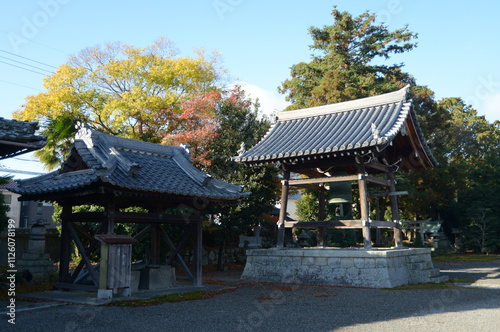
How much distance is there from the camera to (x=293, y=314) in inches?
322

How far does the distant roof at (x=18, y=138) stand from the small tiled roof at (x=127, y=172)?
158 centimetres

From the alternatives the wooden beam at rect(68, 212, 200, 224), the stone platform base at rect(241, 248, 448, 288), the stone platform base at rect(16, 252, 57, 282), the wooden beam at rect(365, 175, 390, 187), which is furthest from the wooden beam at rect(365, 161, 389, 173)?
the stone platform base at rect(16, 252, 57, 282)

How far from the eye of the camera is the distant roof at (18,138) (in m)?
7.64

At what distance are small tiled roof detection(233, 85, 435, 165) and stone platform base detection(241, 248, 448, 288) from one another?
3209 millimetres

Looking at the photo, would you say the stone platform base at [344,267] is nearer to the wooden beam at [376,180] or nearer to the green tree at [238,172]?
the wooden beam at [376,180]

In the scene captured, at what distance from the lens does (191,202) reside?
11742 millimetres

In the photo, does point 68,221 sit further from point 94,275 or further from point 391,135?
point 391,135

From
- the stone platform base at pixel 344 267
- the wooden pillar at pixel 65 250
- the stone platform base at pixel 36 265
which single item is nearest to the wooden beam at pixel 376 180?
the stone platform base at pixel 344 267

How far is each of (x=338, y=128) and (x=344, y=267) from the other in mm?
4726

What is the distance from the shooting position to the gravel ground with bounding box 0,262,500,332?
7035 mm

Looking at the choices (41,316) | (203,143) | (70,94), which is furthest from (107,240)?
(70,94)

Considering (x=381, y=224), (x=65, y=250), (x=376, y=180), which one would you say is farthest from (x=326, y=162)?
(x=65, y=250)

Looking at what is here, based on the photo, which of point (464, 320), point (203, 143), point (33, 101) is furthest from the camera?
point (33, 101)

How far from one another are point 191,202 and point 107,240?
278 centimetres
